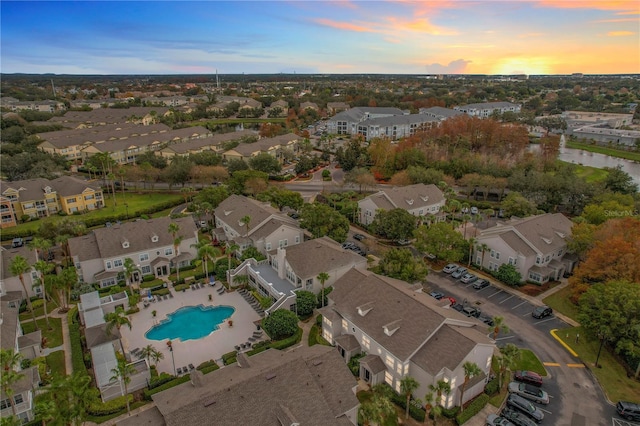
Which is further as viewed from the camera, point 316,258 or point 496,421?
point 316,258

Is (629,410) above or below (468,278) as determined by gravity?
below

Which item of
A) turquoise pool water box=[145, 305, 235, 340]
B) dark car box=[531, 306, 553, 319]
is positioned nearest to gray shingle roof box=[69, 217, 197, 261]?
turquoise pool water box=[145, 305, 235, 340]

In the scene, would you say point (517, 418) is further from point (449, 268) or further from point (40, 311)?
point (40, 311)

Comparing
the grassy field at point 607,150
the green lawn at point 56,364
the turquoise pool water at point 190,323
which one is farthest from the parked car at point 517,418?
the grassy field at point 607,150

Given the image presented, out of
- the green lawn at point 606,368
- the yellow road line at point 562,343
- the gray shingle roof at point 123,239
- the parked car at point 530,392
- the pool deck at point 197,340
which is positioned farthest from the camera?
the gray shingle roof at point 123,239

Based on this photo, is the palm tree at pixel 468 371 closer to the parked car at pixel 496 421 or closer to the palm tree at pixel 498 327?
the parked car at pixel 496 421

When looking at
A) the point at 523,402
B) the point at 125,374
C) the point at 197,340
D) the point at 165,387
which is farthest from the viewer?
the point at 197,340

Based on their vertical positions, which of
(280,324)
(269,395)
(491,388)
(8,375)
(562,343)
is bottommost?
(562,343)

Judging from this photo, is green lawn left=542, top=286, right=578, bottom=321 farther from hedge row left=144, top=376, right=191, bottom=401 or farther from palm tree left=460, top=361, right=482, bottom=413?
hedge row left=144, top=376, right=191, bottom=401

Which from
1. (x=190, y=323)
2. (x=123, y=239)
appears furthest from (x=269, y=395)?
(x=123, y=239)
